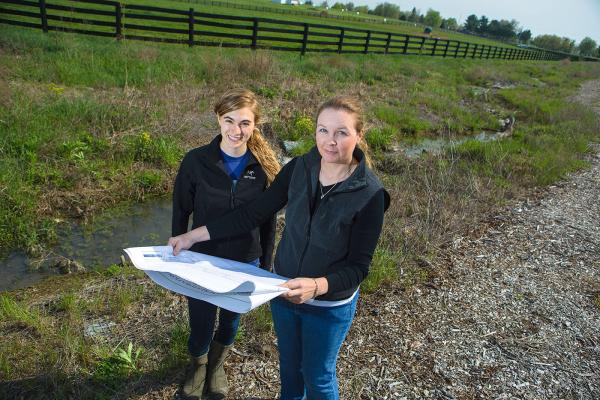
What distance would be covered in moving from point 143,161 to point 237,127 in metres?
5.12

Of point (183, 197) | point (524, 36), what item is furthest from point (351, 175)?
point (524, 36)

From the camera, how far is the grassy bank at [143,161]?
3.05m

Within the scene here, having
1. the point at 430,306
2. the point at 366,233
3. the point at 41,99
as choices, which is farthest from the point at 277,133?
the point at 366,233

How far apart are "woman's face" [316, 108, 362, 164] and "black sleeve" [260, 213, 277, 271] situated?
775 mm

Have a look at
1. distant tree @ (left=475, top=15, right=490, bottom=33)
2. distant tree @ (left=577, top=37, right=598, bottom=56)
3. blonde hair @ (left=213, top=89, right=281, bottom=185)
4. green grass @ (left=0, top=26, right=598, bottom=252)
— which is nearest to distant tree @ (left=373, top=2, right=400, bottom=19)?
distant tree @ (left=475, top=15, right=490, bottom=33)

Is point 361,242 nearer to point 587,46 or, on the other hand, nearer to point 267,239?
point 267,239

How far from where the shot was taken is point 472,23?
13675 cm

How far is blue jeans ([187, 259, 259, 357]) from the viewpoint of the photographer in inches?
99.5

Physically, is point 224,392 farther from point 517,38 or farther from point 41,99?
point 517,38

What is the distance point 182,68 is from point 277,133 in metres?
4.05

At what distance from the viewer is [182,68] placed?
36.8 ft

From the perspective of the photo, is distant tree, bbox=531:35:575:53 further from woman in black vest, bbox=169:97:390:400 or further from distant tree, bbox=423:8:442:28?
woman in black vest, bbox=169:97:390:400

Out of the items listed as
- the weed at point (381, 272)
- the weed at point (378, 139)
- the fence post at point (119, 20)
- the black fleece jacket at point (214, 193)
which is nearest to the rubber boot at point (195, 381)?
the black fleece jacket at point (214, 193)

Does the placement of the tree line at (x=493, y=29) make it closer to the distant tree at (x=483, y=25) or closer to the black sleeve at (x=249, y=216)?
the distant tree at (x=483, y=25)
